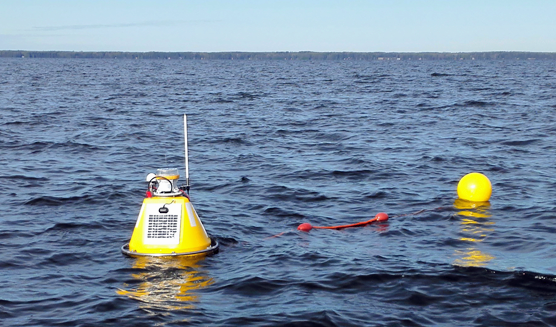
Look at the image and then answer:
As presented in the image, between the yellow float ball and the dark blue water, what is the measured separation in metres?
0.27

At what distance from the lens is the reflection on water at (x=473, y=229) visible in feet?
32.4

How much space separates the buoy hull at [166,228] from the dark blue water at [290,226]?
0.25 metres

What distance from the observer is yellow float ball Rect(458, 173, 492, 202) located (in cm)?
1379

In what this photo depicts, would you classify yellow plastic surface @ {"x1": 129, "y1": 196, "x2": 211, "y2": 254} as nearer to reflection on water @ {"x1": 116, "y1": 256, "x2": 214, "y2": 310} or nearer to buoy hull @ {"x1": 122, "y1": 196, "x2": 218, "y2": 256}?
buoy hull @ {"x1": 122, "y1": 196, "x2": 218, "y2": 256}

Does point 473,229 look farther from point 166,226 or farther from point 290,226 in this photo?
point 166,226

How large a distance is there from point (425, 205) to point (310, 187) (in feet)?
9.76

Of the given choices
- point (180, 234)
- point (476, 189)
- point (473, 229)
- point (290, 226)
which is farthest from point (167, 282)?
point (476, 189)

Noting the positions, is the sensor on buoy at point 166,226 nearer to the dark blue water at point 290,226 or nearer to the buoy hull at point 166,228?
the buoy hull at point 166,228

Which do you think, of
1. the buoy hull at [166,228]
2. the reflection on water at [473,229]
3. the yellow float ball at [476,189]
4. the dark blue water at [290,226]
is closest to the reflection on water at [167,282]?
the dark blue water at [290,226]

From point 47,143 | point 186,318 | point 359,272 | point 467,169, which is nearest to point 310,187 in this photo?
point 467,169

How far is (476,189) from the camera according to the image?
13789 mm

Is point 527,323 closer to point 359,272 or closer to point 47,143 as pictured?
point 359,272

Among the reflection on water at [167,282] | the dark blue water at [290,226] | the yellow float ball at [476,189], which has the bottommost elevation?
the dark blue water at [290,226]

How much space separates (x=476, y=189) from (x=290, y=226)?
422cm
